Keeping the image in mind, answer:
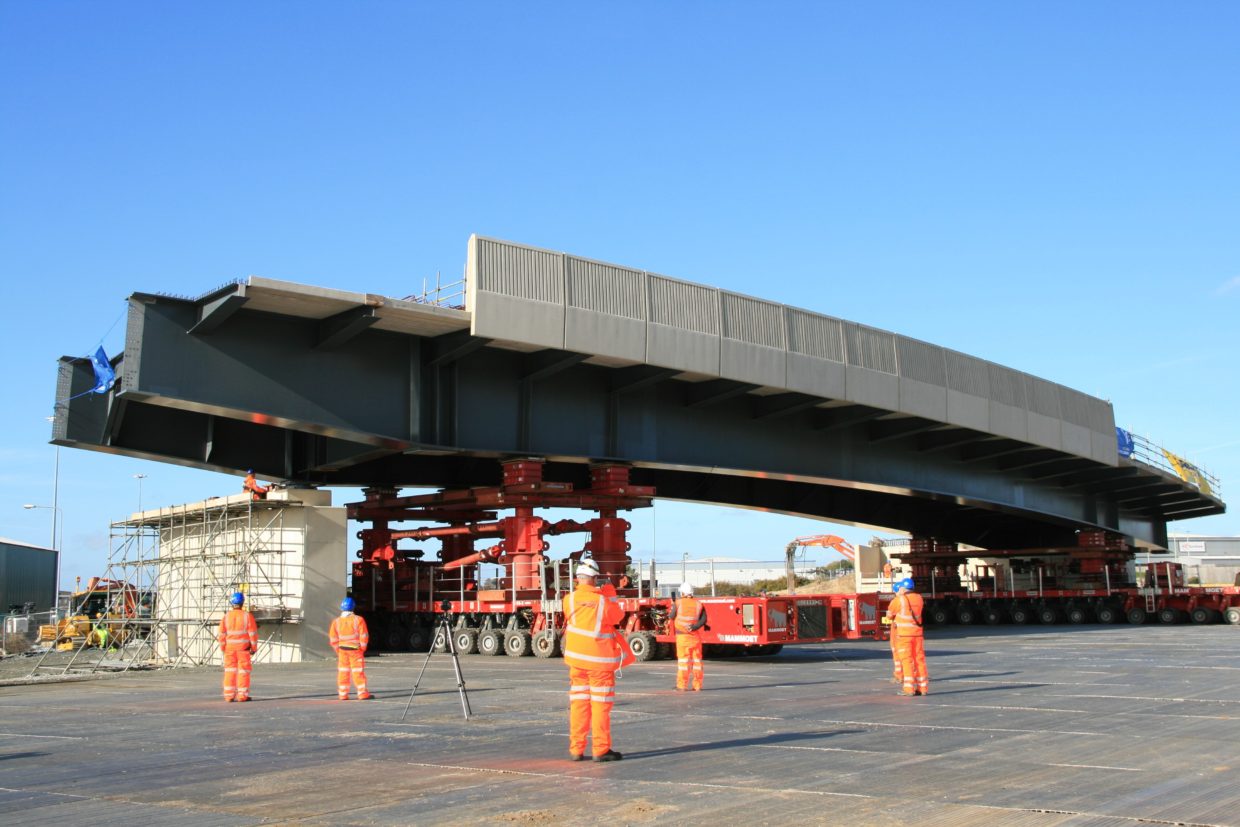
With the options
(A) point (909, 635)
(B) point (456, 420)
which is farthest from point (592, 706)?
(B) point (456, 420)

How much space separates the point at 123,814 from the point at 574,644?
12.2 ft

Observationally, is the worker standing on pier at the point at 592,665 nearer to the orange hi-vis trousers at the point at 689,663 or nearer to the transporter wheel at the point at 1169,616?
the orange hi-vis trousers at the point at 689,663

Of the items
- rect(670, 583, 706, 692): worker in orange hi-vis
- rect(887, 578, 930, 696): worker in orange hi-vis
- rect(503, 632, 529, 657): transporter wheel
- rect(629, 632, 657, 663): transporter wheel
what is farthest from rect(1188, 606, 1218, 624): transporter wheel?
rect(670, 583, 706, 692): worker in orange hi-vis

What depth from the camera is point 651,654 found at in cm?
2641

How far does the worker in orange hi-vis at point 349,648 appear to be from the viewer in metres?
17.4

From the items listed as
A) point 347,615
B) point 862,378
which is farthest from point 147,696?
point 862,378

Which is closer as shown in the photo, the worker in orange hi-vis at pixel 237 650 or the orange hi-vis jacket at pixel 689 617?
the worker in orange hi-vis at pixel 237 650

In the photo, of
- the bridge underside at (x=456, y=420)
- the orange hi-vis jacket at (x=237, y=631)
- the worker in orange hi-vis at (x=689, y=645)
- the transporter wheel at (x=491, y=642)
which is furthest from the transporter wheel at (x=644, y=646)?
the orange hi-vis jacket at (x=237, y=631)

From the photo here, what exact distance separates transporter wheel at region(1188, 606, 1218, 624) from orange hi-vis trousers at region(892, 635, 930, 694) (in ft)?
111

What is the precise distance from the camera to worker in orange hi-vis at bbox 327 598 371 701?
17391 mm

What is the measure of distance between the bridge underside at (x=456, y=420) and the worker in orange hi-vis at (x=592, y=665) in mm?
14825

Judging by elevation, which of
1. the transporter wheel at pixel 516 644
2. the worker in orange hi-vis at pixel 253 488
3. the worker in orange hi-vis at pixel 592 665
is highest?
the worker in orange hi-vis at pixel 253 488

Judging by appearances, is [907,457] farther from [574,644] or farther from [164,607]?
[574,644]

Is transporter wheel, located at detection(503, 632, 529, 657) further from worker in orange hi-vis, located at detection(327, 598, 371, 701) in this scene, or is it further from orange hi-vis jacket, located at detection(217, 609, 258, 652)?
orange hi-vis jacket, located at detection(217, 609, 258, 652)
